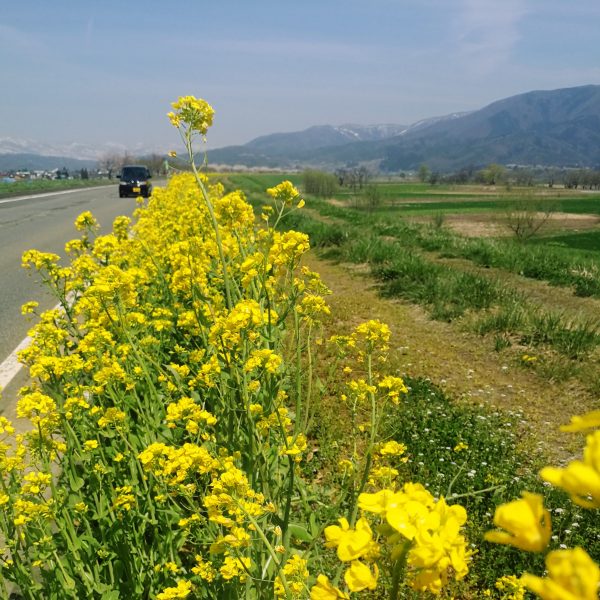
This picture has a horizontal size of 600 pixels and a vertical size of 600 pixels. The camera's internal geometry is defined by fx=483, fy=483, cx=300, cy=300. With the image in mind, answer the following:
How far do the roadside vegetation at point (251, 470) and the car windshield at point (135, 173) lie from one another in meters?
25.3

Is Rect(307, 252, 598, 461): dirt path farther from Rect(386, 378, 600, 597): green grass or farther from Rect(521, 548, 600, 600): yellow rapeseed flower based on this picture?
Rect(521, 548, 600, 600): yellow rapeseed flower

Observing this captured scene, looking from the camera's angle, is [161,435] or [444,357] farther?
[444,357]

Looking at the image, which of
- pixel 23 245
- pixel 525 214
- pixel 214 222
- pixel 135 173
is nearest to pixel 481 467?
pixel 214 222

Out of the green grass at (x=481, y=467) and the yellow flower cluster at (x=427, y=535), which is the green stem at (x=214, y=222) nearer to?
the green grass at (x=481, y=467)

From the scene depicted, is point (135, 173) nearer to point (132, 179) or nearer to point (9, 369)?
point (132, 179)

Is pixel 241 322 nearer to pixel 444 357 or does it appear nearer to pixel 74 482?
pixel 74 482

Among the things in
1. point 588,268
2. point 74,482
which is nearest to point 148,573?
point 74,482

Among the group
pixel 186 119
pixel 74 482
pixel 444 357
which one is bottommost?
pixel 444 357

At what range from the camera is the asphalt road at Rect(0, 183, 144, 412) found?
20.0 feet

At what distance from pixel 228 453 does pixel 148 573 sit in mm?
583

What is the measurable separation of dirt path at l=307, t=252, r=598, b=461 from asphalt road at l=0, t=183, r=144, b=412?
383cm

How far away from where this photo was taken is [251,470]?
6.26 feet

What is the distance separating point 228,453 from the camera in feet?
6.83

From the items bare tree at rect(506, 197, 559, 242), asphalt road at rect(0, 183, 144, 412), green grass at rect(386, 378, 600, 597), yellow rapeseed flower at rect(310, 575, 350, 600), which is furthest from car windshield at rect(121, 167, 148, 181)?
yellow rapeseed flower at rect(310, 575, 350, 600)
